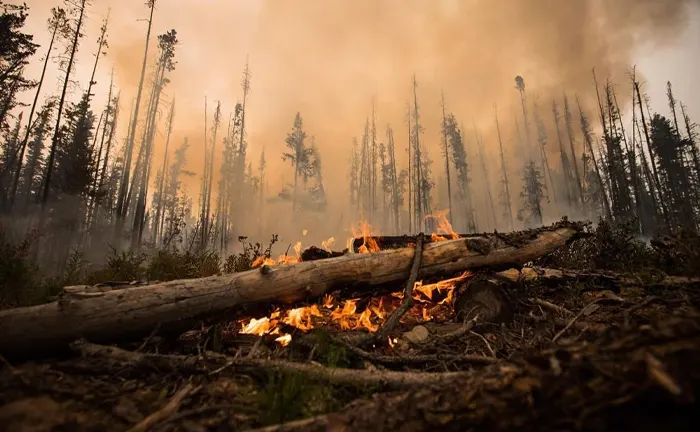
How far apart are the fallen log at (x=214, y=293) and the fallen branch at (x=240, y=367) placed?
298 millimetres

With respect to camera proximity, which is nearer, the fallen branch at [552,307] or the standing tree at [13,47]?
the fallen branch at [552,307]

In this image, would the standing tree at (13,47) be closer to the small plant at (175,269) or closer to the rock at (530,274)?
the small plant at (175,269)

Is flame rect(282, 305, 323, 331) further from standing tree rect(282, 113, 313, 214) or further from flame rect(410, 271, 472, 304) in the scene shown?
standing tree rect(282, 113, 313, 214)

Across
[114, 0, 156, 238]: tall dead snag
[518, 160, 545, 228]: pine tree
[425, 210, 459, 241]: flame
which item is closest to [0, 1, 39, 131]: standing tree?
[114, 0, 156, 238]: tall dead snag

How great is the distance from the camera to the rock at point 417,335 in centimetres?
428

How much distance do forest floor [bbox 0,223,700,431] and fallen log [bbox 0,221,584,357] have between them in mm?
264

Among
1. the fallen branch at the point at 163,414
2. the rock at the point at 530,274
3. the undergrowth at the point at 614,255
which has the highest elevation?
the undergrowth at the point at 614,255

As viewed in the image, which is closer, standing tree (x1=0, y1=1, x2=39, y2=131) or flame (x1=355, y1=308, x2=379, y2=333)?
flame (x1=355, y1=308, x2=379, y2=333)

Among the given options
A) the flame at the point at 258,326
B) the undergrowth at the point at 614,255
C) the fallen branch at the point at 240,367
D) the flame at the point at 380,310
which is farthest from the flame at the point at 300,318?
the undergrowth at the point at 614,255

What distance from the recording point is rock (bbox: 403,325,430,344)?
14.0 feet

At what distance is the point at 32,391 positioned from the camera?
237 cm

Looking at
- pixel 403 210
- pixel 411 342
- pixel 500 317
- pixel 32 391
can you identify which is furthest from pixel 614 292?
pixel 403 210

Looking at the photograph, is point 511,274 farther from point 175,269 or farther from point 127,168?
point 127,168

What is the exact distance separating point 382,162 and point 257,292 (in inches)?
2063
